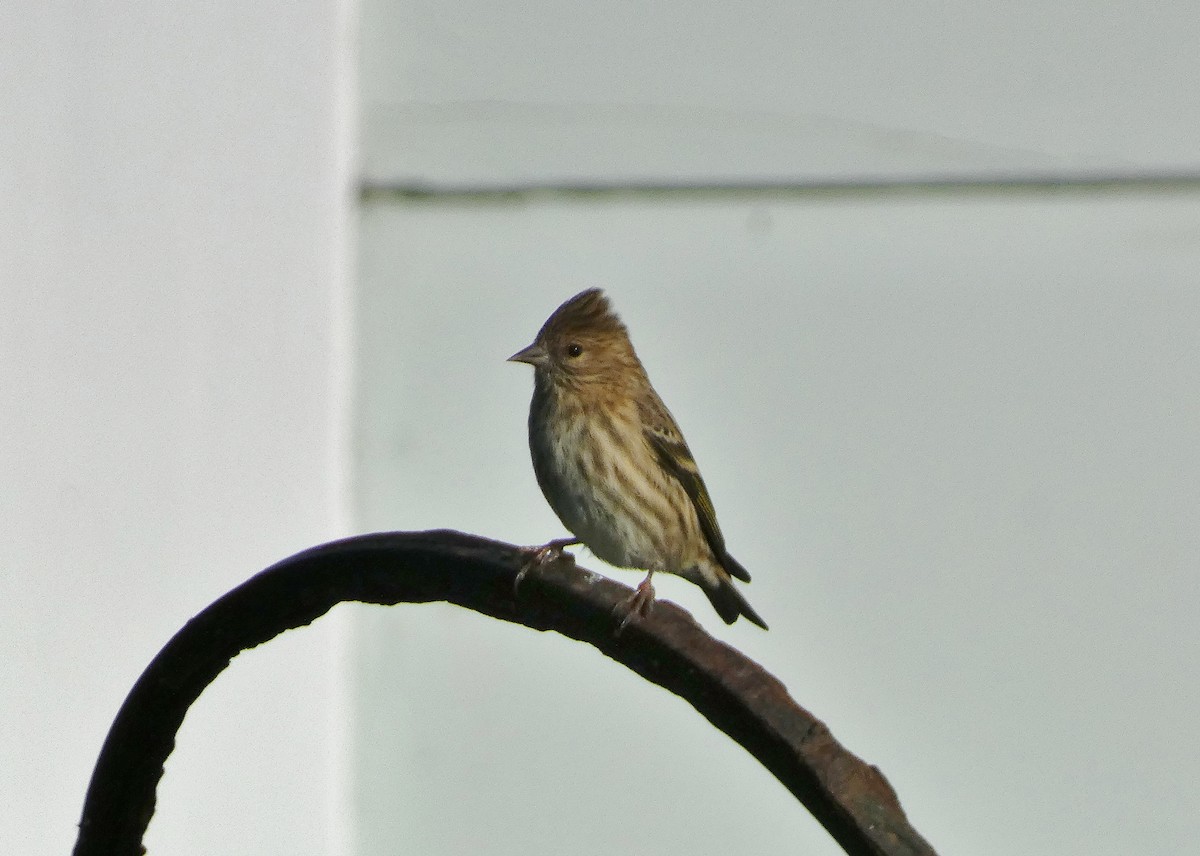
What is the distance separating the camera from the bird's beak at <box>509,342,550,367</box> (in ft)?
10.9

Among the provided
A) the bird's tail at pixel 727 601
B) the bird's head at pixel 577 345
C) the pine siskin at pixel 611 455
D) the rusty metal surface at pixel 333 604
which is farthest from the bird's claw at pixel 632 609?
the bird's tail at pixel 727 601

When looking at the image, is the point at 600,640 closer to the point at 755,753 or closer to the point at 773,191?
the point at 755,753

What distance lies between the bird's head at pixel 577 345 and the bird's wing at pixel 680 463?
0.14 meters

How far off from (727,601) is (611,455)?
64 centimetres

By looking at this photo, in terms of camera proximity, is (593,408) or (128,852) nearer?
(128,852)

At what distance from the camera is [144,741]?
5.13 ft

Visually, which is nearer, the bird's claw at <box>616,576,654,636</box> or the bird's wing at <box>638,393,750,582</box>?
the bird's claw at <box>616,576,654,636</box>

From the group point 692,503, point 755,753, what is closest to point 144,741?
point 755,753

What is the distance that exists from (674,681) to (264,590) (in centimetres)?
47

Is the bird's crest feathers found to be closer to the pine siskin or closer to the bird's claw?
the pine siskin

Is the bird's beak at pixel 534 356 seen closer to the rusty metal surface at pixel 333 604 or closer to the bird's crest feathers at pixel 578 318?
the bird's crest feathers at pixel 578 318

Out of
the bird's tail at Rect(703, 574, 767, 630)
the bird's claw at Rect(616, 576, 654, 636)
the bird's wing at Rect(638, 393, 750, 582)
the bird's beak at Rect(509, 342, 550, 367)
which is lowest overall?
the bird's claw at Rect(616, 576, 654, 636)

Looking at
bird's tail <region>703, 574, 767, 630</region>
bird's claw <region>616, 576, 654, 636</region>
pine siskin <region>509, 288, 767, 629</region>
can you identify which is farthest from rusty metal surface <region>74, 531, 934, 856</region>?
bird's tail <region>703, 574, 767, 630</region>

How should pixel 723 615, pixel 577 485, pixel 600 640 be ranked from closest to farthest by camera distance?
pixel 600 640, pixel 577 485, pixel 723 615
